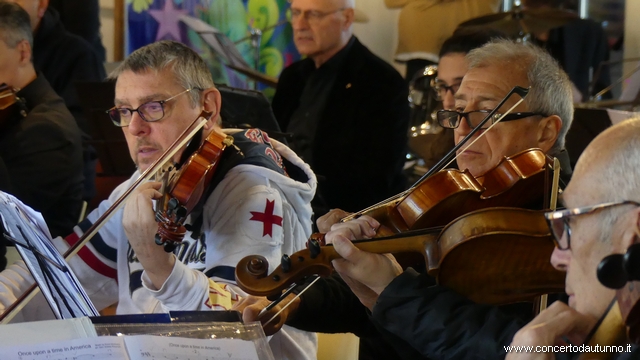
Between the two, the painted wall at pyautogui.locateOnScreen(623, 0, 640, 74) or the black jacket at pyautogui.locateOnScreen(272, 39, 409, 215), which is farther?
the painted wall at pyautogui.locateOnScreen(623, 0, 640, 74)

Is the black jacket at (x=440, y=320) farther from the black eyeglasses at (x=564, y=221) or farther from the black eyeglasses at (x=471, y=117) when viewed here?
the black eyeglasses at (x=471, y=117)

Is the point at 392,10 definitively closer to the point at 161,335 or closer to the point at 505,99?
the point at 505,99

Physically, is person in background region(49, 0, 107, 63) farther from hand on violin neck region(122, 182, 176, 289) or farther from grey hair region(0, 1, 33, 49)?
hand on violin neck region(122, 182, 176, 289)

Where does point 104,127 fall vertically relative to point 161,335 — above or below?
below

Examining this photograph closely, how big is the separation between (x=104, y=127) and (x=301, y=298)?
1542mm

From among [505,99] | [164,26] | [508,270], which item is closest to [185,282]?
[508,270]

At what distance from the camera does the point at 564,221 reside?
104cm

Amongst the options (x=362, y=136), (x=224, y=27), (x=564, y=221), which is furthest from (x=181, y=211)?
(x=224, y=27)

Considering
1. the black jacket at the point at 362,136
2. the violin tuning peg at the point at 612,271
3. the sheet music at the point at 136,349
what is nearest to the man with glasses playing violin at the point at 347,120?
the black jacket at the point at 362,136

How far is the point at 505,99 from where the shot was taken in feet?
5.46

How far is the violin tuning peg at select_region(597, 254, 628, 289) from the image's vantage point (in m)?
0.94

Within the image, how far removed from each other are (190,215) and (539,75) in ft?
2.71

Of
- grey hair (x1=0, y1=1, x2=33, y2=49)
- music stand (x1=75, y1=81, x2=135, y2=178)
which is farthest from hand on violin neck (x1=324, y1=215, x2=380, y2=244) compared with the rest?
grey hair (x1=0, y1=1, x2=33, y2=49)

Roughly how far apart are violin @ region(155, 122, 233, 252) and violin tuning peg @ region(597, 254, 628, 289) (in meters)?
0.87
